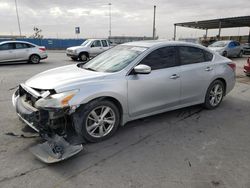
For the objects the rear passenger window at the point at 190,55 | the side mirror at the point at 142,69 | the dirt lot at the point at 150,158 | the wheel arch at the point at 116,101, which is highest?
the rear passenger window at the point at 190,55

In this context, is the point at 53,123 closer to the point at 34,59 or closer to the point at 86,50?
the point at 34,59

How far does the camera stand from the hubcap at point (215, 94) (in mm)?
5129

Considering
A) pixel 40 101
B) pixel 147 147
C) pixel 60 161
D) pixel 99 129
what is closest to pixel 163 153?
pixel 147 147

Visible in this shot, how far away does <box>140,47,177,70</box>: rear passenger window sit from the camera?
13.2ft

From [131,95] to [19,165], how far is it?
1975mm

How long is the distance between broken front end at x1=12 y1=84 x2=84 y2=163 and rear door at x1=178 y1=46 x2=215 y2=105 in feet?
7.70

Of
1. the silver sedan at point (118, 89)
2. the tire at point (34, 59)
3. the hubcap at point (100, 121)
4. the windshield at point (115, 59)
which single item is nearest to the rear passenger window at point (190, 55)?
the silver sedan at point (118, 89)

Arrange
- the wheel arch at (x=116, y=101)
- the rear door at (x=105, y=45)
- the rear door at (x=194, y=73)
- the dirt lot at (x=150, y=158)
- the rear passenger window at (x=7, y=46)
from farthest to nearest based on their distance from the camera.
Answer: the rear door at (x=105, y=45) → the rear passenger window at (x=7, y=46) → the rear door at (x=194, y=73) → the wheel arch at (x=116, y=101) → the dirt lot at (x=150, y=158)

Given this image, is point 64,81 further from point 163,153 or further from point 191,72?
point 191,72

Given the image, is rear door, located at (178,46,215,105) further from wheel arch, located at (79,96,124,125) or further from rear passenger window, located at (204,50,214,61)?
wheel arch, located at (79,96,124,125)

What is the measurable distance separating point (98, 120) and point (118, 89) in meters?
0.60

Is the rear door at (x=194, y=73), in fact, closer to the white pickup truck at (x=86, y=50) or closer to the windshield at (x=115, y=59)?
the windshield at (x=115, y=59)

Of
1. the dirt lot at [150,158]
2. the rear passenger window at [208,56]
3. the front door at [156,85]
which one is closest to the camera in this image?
the dirt lot at [150,158]

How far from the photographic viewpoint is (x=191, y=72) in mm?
4508
